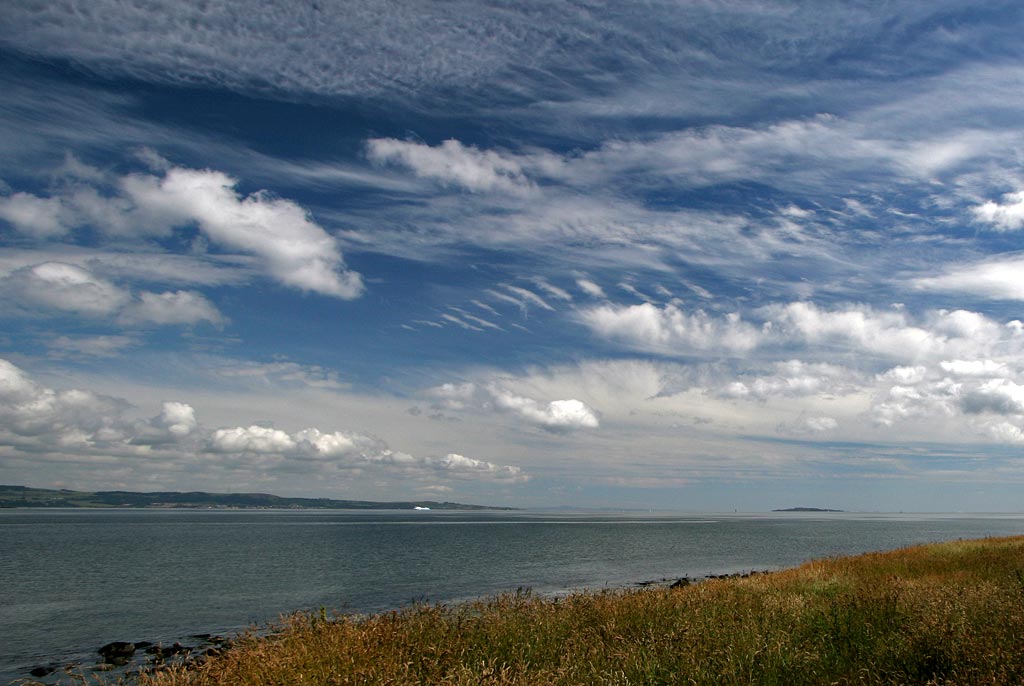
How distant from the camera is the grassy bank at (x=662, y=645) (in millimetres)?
9234

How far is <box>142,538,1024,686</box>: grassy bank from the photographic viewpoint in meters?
9.23

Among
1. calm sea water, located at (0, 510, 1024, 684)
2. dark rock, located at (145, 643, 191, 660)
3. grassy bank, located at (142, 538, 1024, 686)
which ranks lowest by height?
calm sea water, located at (0, 510, 1024, 684)

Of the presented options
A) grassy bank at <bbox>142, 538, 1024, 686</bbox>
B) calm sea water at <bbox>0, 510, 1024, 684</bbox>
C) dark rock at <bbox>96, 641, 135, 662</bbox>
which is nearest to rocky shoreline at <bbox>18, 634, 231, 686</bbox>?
dark rock at <bbox>96, 641, 135, 662</bbox>

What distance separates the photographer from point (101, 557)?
76688 mm

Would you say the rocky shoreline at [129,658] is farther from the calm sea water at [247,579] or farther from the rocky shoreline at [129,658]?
the calm sea water at [247,579]

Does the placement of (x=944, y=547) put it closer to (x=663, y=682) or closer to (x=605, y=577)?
(x=605, y=577)

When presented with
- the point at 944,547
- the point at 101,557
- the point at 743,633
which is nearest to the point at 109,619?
the point at 743,633

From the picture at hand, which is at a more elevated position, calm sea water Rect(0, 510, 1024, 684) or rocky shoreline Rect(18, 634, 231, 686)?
rocky shoreline Rect(18, 634, 231, 686)

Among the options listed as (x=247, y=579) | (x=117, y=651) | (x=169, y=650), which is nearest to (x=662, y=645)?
(x=169, y=650)

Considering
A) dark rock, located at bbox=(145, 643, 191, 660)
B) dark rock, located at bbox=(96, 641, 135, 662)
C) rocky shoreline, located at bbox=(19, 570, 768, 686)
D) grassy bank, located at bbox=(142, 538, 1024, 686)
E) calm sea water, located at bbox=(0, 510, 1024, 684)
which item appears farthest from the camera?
calm sea water, located at bbox=(0, 510, 1024, 684)

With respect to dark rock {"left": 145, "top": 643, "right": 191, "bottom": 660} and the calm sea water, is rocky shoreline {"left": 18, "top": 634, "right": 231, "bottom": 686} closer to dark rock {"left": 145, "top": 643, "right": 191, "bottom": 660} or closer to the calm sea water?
dark rock {"left": 145, "top": 643, "right": 191, "bottom": 660}

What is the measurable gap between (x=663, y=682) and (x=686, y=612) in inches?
196

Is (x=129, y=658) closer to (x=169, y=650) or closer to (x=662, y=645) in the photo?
(x=169, y=650)

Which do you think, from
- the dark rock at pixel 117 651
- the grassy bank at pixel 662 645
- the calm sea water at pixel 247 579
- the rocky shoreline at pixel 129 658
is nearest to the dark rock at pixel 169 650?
the rocky shoreline at pixel 129 658
